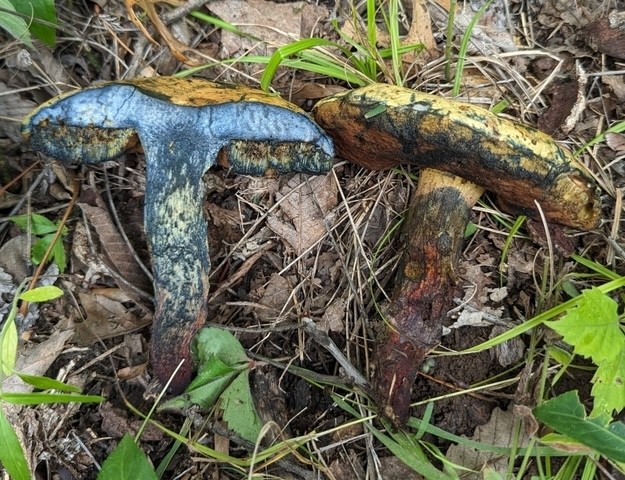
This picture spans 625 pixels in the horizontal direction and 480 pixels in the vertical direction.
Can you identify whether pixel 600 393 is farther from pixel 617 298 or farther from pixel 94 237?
pixel 94 237

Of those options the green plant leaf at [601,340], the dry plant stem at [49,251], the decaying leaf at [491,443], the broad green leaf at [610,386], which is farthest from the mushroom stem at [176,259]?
the broad green leaf at [610,386]

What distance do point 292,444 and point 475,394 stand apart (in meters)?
0.85

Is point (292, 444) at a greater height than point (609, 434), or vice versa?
point (609, 434)

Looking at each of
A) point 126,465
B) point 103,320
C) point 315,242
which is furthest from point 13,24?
point 126,465

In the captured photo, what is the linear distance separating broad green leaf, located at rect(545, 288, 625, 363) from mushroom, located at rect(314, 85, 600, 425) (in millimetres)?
412

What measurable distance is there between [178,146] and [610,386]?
1.92 meters

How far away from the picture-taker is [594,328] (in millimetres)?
1902

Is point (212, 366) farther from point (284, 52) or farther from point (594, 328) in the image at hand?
point (594, 328)

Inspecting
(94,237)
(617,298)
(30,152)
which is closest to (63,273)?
(94,237)

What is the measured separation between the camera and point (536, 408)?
2002 mm

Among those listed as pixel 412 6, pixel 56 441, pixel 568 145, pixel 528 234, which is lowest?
pixel 56 441

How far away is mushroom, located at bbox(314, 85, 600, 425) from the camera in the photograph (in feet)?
6.09

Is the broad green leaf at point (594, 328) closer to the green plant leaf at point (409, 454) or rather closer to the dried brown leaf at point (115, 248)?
the green plant leaf at point (409, 454)

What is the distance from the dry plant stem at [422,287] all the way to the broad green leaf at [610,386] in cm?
61
